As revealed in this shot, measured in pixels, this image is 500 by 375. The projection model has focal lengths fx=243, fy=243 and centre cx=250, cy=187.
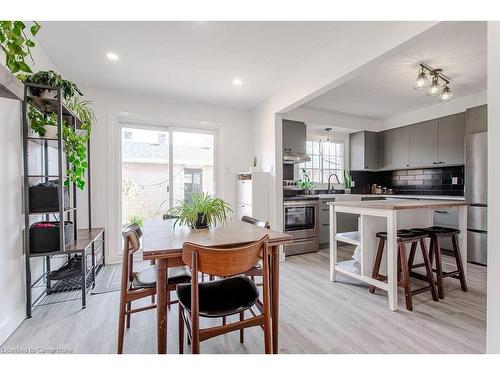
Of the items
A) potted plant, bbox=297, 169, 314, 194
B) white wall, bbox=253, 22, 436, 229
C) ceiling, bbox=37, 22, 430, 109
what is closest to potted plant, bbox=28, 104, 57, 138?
ceiling, bbox=37, 22, 430, 109

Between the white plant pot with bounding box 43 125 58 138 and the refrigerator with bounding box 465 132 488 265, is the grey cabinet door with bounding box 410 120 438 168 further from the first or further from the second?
the white plant pot with bounding box 43 125 58 138

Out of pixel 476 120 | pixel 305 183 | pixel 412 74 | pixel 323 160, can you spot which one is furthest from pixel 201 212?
pixel 476 120

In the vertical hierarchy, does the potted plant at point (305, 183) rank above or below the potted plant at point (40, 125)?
below

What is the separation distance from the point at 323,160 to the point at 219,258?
4388mm

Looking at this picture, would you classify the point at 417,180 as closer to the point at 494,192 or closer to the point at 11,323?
the point at 494,192

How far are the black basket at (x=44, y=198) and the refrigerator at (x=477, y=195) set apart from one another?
4.87 metres

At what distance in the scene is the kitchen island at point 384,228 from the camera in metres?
2.13

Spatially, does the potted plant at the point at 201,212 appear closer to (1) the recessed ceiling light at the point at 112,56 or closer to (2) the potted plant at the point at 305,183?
(1) the recessed ceiling light at the point at 112,56

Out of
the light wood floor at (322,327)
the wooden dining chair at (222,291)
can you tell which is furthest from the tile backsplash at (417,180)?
the wooden dining chair at (222,291)

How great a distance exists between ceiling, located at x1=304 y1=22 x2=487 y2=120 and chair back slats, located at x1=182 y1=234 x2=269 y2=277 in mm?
1958

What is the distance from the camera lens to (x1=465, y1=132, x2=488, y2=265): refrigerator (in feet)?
10.5

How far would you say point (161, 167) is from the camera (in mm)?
3840

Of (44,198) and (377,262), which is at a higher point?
(44,198)

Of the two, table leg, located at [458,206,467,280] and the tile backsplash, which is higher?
the tile backsplash
